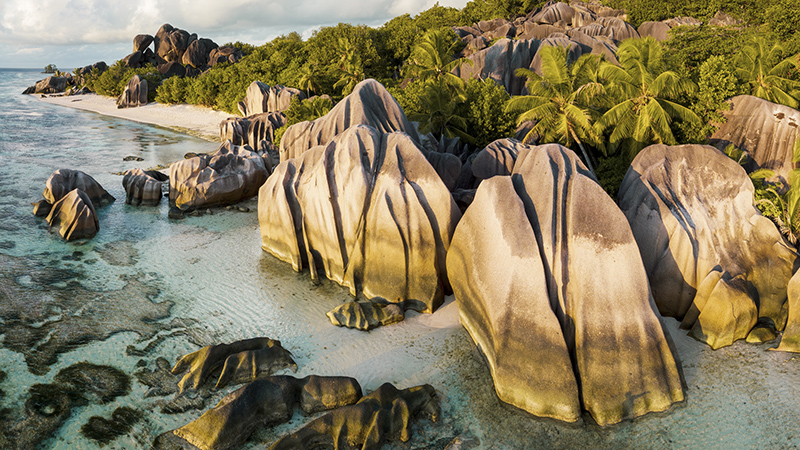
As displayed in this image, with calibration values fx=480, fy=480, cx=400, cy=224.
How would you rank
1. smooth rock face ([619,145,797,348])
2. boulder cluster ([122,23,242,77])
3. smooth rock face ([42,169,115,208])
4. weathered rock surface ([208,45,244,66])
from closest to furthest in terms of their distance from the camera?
1. smooth rock face ([619,145,797,348])
2. smooth rock face ([42,169,115,208])
3. weathered rock surface ([208,45,244,66])
4. boulder cluster ([122,23,242,77])

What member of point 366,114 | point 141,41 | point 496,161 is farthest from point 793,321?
point 141,41

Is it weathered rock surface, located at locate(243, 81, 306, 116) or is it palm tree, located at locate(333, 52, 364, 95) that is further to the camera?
weathered rock surface, located at locate(243, 81, 306, 116)

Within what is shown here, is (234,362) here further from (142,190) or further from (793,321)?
(142,190)

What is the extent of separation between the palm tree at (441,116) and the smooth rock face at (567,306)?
1194 cm

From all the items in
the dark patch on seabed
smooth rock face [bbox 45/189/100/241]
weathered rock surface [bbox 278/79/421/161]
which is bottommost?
the dark patch on seabed

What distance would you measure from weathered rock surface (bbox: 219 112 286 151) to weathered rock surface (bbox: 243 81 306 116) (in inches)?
108

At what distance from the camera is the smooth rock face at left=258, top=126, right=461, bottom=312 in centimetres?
1461

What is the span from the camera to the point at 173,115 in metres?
52.7

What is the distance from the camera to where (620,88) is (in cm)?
1947

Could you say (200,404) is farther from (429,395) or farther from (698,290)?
(698,290)

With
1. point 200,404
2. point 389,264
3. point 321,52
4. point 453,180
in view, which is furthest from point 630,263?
point 321,52

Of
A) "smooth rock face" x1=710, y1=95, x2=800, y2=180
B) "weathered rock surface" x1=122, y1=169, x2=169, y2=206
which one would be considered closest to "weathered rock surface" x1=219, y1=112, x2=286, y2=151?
"weathered rock surface" x1=122, y1=169, x2=169, y2=206

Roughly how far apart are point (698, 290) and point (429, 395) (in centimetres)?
831

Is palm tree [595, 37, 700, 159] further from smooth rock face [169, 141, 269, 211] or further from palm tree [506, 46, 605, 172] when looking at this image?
smooth rock face [169, 141, 269, 211]
